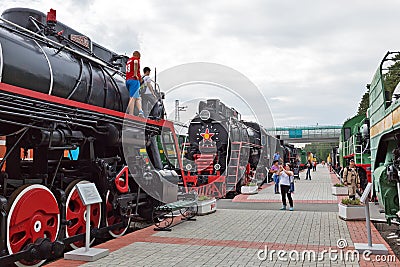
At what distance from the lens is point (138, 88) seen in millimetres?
7695

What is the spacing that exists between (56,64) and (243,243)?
418 centimetres

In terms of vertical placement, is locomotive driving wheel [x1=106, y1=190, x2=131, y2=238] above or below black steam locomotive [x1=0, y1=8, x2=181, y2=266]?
below

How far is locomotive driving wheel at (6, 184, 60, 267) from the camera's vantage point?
15.6 ft

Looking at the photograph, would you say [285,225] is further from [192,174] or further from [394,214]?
[192,174]

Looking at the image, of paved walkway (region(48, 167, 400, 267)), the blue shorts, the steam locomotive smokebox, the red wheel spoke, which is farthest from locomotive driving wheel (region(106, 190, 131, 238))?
the red wheel spoke

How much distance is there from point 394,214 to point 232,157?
8.76 metres

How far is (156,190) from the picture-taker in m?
8.20

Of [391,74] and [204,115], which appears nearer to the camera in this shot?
[391,74]

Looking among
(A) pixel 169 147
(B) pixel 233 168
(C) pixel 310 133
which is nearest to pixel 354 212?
(A) pixel 169 147

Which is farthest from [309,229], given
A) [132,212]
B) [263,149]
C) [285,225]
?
[263,149]

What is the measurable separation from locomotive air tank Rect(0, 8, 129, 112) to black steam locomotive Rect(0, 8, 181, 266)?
1cm

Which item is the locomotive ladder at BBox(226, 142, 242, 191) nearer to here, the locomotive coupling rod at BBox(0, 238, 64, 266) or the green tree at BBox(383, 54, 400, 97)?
the green tree at BBox(383, 54, 400, 97)

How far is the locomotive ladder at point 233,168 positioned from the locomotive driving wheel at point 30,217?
10.3 meters

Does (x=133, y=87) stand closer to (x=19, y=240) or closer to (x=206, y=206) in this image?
(x=19, y=240)
